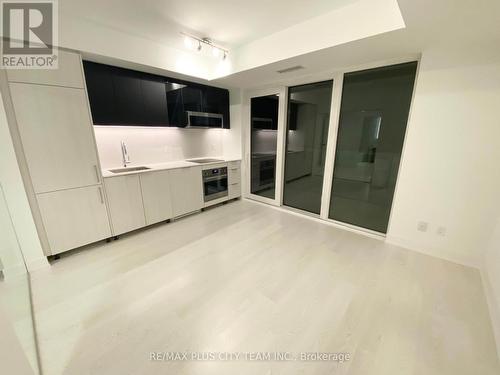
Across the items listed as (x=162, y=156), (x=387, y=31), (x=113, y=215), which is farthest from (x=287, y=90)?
(x=113, y=215)

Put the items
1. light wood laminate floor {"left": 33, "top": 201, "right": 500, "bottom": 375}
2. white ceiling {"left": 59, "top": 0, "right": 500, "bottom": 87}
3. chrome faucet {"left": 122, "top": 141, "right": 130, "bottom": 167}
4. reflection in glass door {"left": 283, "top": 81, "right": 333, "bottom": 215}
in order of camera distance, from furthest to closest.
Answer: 1. reflection in glass door {"left": 283, "top": 81, "right": 333, "bottom": 215}
2. chrome faucet {"left": 122, "top": 141, "right": 130, "bottom": 167}
3. white ceiling {"left": 59, "top": 0, "right": 500, "bottom": 87}
4. light wood laminate floor {"left": 33, "top": 201, "right": 500, "bottom": 375}

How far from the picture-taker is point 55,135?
2.14 meters

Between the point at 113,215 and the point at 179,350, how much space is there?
1.99 m

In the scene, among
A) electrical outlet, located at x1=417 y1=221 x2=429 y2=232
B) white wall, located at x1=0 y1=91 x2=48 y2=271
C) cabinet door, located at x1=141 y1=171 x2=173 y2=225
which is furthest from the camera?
cabinet door, located at x1=141 y1=171 x2=173 y2=225

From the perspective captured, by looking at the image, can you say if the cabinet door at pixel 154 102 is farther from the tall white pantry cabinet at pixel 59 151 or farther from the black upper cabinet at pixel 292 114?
the black upper cabinet at pixel 292 114

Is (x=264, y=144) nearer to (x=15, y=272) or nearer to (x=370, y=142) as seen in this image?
(x=370, y=142)

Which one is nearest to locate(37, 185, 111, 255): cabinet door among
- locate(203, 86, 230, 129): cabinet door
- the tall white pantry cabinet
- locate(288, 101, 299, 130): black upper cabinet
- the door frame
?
the tall white pantry cabinet

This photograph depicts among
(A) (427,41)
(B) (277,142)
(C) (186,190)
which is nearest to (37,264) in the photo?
(C) (186,190)

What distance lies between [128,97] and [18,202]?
1728mm

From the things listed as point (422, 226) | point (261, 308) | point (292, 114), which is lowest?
point (261, 308)

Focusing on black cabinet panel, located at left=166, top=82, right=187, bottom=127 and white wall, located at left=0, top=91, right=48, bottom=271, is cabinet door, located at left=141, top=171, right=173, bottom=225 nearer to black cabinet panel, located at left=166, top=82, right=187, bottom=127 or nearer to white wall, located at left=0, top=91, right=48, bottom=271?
black cabinet panel, located at left=166, top=82, right=187, bottom=127

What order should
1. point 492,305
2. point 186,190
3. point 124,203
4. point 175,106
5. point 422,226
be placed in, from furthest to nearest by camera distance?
point 186,190, point 175,106, point 124,203, point 422,226, point 492,305

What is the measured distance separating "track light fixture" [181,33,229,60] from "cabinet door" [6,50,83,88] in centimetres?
120

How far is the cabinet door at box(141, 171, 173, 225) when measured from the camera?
2920mm
